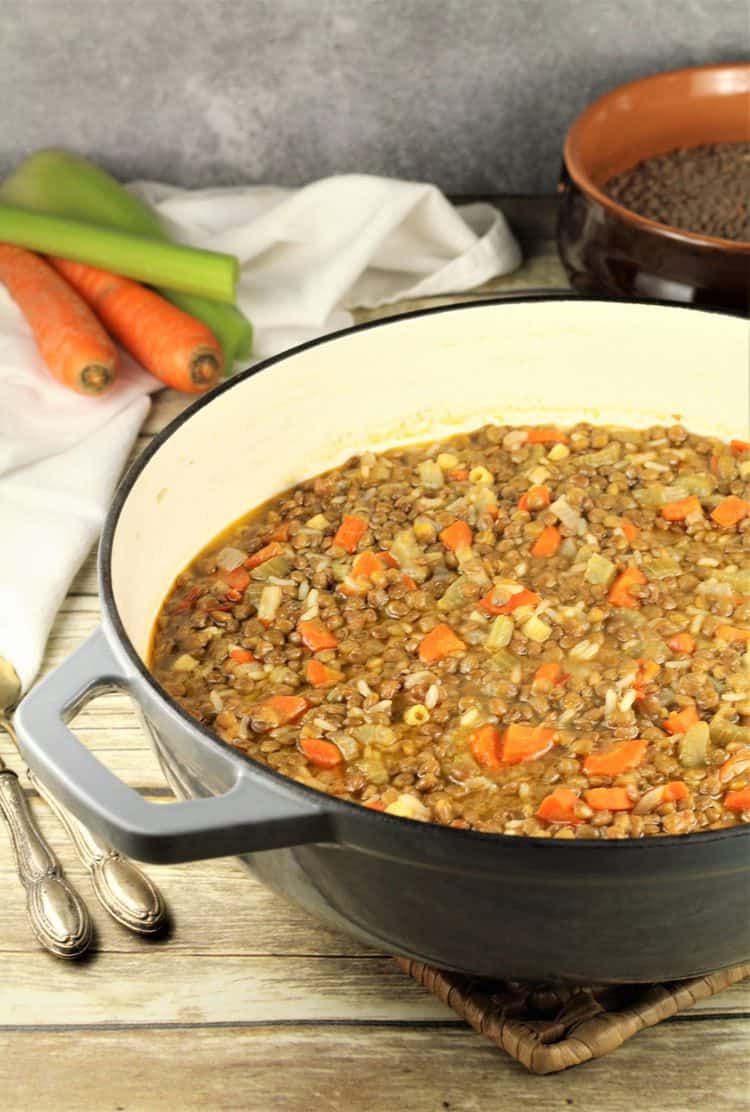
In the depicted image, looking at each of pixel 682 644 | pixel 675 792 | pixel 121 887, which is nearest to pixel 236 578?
pixel 121 887

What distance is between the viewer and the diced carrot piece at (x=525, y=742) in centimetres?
232

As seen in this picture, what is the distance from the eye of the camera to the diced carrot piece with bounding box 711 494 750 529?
115 inches

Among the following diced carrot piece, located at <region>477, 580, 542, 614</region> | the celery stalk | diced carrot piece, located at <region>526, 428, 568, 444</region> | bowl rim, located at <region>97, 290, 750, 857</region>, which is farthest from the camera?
the celery stalk

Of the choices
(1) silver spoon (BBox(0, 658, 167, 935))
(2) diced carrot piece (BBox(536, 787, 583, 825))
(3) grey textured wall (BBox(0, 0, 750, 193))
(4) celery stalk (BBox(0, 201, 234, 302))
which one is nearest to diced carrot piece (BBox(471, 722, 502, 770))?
(2) diced carrot piece (BBox(536, 787, 583, 825))

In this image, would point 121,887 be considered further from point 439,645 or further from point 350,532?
point 350,532

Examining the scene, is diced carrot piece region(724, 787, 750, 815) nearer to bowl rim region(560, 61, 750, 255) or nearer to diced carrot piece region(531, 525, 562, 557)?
diced carrot piece region(531, 525, 562, 557)

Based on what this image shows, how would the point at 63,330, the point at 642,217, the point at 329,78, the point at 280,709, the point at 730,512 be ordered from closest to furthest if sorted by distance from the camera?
the point at 280,709 < the point at 730,512 < the point at 642,217 < the point at 63,330 < the point at 329,78

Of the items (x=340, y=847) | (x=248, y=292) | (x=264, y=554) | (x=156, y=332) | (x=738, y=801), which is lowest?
(x=248, y=292)

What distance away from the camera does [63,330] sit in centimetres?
367

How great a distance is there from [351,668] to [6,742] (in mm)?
780

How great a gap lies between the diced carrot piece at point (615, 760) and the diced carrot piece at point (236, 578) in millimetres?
812

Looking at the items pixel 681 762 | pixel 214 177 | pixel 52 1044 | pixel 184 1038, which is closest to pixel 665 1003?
pixel 681 762

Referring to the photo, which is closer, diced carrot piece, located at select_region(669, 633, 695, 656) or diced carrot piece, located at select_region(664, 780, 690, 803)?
diced carrot piece, located at select_region(664, 780, 690, 803)

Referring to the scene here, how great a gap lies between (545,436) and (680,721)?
3.34 feet
